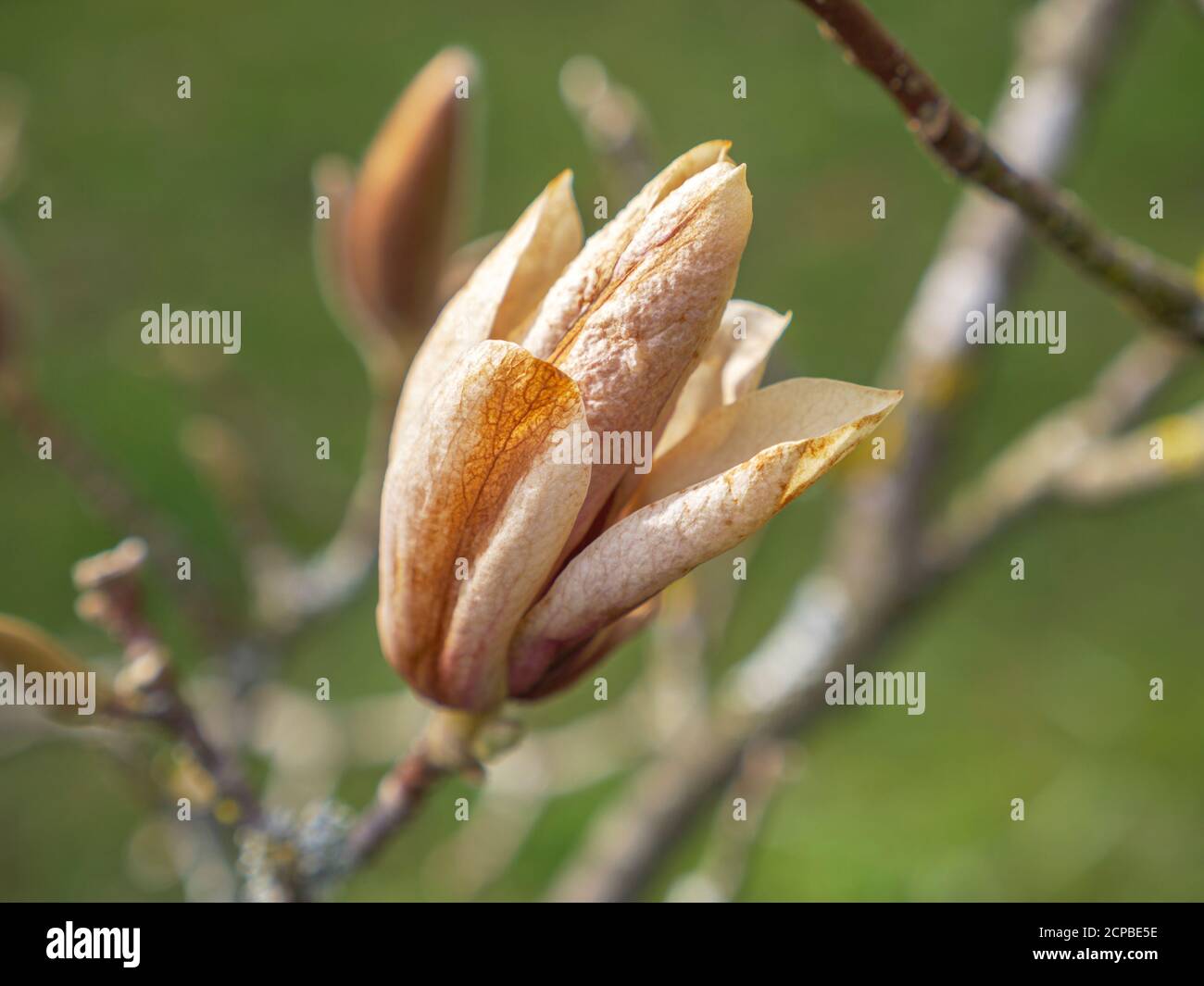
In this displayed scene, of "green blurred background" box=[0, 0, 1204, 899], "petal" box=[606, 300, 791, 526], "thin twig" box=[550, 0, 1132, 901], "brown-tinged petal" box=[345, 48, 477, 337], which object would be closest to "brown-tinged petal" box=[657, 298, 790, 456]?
"petal" box=[606, 300, 791, 526]

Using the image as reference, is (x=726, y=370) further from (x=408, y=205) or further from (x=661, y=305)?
(x=408, y=205)

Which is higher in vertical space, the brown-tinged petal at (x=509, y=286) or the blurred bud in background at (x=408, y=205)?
the blurred bud in background at (x=408, y=205)

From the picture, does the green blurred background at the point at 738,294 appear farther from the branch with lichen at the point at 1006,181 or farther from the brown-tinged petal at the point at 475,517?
the branch with lichen at the point at 1006,181

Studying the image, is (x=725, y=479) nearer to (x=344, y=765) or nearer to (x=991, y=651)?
(x=344, y=765)

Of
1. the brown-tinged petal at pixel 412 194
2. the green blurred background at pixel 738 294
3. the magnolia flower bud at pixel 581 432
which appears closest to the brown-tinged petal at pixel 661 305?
the magnolia flower bud at pixel 581 432

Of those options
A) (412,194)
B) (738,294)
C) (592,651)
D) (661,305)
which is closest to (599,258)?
(661,305)
